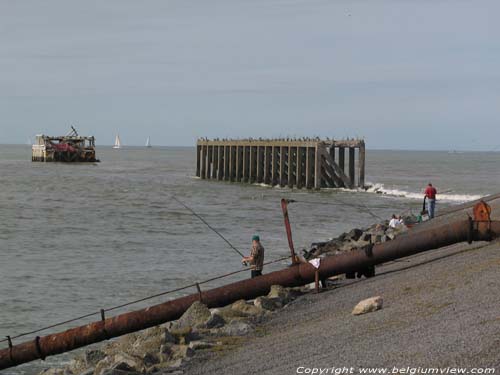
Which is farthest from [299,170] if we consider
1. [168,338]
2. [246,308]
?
[168,338]

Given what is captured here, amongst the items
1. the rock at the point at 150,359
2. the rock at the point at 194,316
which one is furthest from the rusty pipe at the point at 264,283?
the rock at the point at 150,359

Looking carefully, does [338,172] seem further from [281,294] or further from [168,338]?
[168,338]

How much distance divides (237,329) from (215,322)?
796mm

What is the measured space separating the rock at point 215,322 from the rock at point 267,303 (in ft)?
3.12

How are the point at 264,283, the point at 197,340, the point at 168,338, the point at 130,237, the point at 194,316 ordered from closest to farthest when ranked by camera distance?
1. the point at 197,340
2. the point at 168,338
3. the point at 194,316
4. the point at 264,283
5. the point at 130,237

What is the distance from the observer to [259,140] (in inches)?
2406

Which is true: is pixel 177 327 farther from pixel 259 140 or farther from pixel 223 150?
pixel 223 150

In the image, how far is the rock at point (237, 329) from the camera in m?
12.5

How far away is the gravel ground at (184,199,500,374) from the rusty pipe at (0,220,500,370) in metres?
0.48

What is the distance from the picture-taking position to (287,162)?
58656mm

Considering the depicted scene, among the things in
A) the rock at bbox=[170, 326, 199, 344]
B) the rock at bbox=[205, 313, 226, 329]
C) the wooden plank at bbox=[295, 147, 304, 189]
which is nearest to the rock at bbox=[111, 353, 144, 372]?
the rock at bbox=[170, 326, 199, 344]

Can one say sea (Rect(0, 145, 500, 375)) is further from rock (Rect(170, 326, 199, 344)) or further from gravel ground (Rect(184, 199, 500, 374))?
gravel ground (Rect(184, 199, 500, 374))

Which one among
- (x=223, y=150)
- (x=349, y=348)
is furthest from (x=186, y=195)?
(x=349, y=348)

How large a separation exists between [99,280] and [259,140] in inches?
1585
